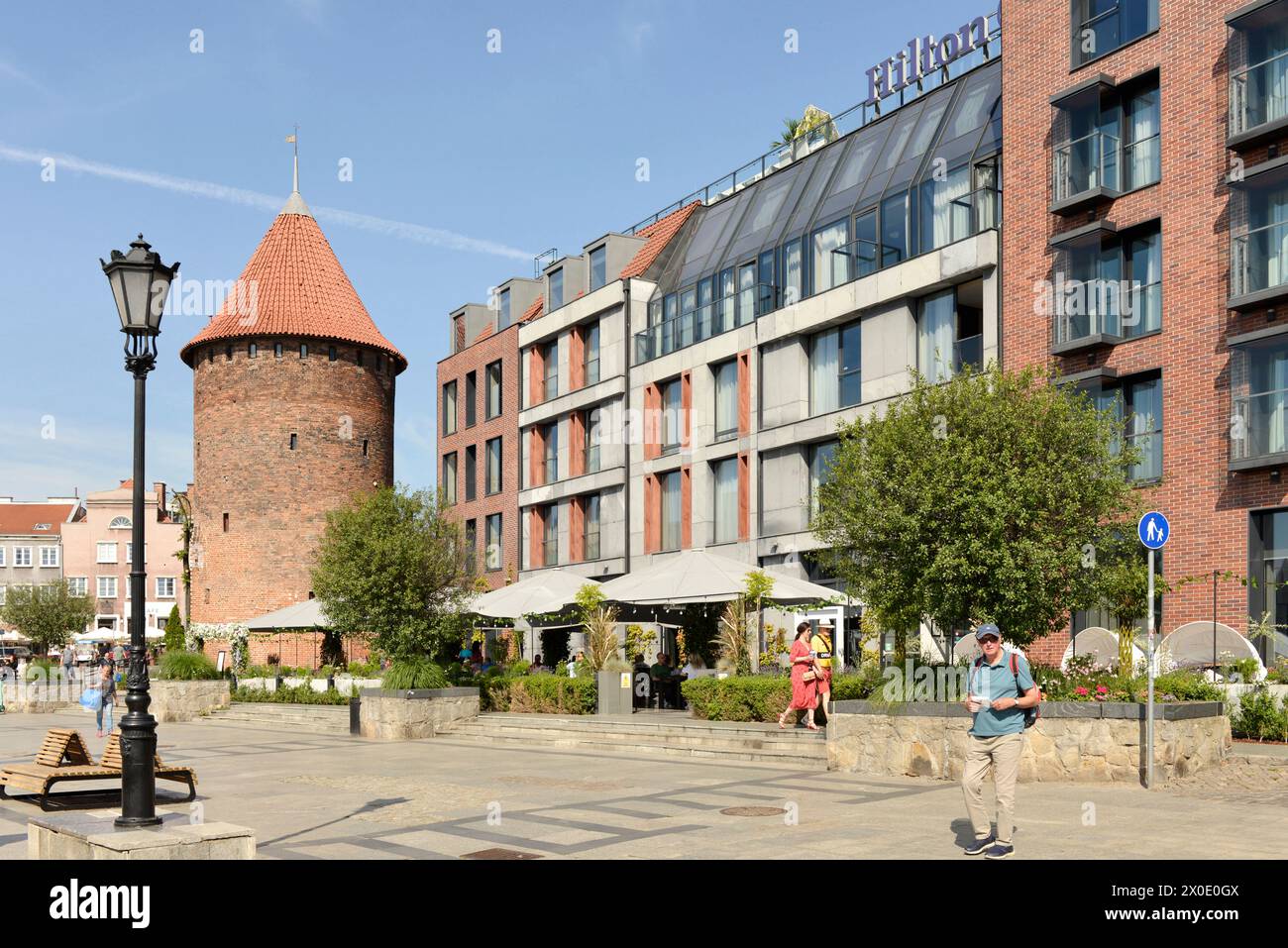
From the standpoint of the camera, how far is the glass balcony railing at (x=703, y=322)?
37344mm

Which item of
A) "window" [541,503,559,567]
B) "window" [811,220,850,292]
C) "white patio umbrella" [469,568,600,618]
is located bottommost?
"white patio umbrella" [469,568,600,618]

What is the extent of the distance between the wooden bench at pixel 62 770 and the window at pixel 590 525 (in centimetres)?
2991

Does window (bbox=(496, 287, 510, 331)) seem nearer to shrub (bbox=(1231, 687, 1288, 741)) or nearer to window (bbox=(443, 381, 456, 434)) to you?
window (bbox=(443, 381, 456, 434))

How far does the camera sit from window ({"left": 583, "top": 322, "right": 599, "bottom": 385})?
45250 mm

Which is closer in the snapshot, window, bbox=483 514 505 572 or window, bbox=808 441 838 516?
window, bbox=808 441 838 516

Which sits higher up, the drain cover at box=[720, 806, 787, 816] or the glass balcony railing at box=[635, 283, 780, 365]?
the glass balcony railing at box=[635, 283, 780, 365]

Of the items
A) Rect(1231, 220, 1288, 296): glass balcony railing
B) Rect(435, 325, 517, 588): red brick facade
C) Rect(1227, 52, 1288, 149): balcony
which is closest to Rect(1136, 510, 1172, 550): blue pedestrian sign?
Rect(1231, 220, 1288, 296): glass balcony railing

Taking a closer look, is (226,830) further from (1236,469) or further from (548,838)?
(1236,469)

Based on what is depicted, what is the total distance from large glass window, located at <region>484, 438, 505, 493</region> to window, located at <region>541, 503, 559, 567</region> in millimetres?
3431

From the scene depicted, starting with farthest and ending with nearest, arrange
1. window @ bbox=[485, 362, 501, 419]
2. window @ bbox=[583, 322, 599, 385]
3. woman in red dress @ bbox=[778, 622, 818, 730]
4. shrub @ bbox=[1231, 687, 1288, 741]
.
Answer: window @ bbox=[485, 362, 501, 419]
window @ bbox=[583, 322, 599, 385]
woman in red dress @ bbox=[778, 622, 818, 730]
shrub @ bbox=[1231, 687, 1288, 741]

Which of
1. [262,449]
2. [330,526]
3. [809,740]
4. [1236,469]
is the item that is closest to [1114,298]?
[1236,469]

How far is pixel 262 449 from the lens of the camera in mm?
52750

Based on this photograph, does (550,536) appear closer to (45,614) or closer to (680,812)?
(680,812)
